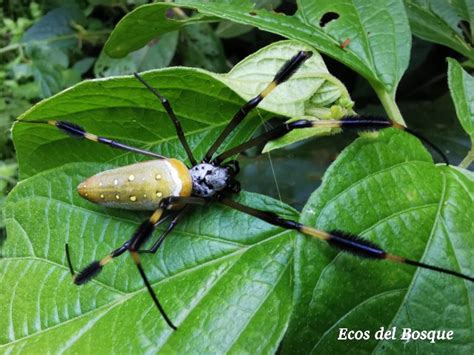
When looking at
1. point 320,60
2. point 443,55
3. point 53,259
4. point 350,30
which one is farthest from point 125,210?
point 443,55

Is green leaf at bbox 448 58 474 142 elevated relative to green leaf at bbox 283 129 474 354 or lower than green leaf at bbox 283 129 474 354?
elevated

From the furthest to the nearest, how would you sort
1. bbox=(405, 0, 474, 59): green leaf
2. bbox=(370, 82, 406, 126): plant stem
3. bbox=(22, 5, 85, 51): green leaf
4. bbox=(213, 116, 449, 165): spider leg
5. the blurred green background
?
bbox=(22, 5, 85, 51): green leaf < the blurred green background < bbox=(405, 0, 474, 59): green leaf < bbox=(370, 82, 406, 126): plant stem < bbox=(213, 116, 449, 165): spider leg

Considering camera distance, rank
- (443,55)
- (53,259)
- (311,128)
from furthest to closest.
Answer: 1. (443,55)
2. (53,259)
3. (311,128)

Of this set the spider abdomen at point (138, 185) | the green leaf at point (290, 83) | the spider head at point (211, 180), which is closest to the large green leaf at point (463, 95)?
the green leaf at point (290, 83)

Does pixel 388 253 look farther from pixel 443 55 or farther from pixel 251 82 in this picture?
pixel 443 55

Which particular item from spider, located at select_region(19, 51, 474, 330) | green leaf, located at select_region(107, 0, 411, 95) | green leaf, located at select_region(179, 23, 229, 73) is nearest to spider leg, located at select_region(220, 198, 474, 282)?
spider, located at select_region(19, 51, 474, 330)

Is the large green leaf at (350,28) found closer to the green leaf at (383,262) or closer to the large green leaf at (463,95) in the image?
the large green leaf at (463,95)

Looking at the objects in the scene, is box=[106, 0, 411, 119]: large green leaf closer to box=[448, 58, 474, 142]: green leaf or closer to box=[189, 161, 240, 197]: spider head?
box=[448, 58, 474, 142]: green leaf
